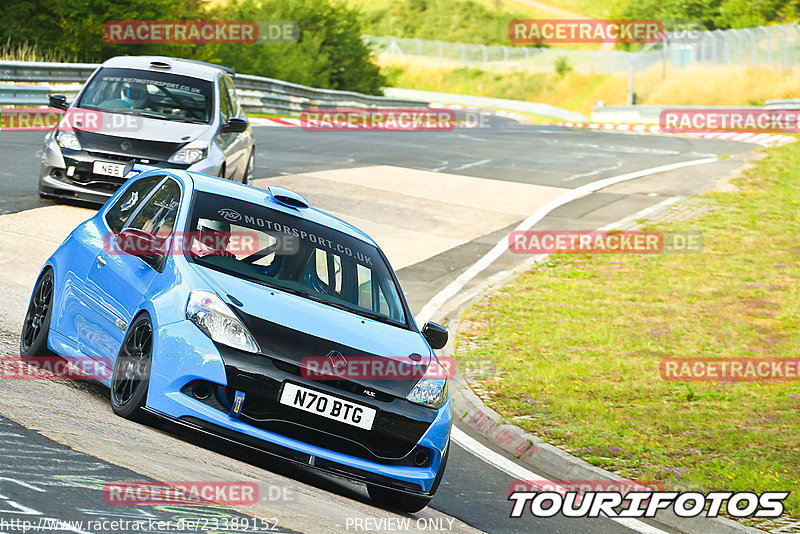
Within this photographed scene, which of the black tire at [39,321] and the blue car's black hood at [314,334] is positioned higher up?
the blue car's black hood at [314,334]

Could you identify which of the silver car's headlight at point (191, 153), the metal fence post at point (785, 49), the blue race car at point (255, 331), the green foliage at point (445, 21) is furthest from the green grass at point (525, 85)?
the blue race car at point (255, 331)

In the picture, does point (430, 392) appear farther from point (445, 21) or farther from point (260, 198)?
point (445, 21)

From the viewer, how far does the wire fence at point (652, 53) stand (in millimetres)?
53156

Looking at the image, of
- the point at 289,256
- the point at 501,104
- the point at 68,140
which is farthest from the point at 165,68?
the point at 501,104

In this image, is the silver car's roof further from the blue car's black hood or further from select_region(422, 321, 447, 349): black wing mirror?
the blue car's black hood

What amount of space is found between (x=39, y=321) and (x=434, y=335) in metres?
2.76

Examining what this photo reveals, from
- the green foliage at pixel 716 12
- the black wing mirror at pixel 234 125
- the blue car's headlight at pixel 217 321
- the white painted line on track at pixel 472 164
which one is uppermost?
the green foliage at pixel 716 12

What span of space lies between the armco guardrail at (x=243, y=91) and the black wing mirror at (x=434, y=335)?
17576 mm

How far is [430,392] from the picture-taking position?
6605 millimetres

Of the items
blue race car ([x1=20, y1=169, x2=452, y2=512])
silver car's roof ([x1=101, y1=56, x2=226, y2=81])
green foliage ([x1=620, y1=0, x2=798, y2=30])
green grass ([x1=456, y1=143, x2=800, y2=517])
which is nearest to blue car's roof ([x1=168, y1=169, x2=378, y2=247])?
blue race car ([x1=20, y1=169, x2=452, y2=512])

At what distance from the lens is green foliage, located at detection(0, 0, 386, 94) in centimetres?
3228

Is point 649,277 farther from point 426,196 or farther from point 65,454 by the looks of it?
point 65,454

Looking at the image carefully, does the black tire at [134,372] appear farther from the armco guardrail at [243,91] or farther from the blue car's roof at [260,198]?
the armco guardrail at [243,91]

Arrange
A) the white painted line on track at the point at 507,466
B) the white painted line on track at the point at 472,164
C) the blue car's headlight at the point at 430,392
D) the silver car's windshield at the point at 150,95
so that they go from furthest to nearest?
the white painted line on track at the point at 472,164
the silver car's windshield at the point at 150,95
the white painted line on track at the point at 507,466
the blue car's headlight at the point at 430,392
